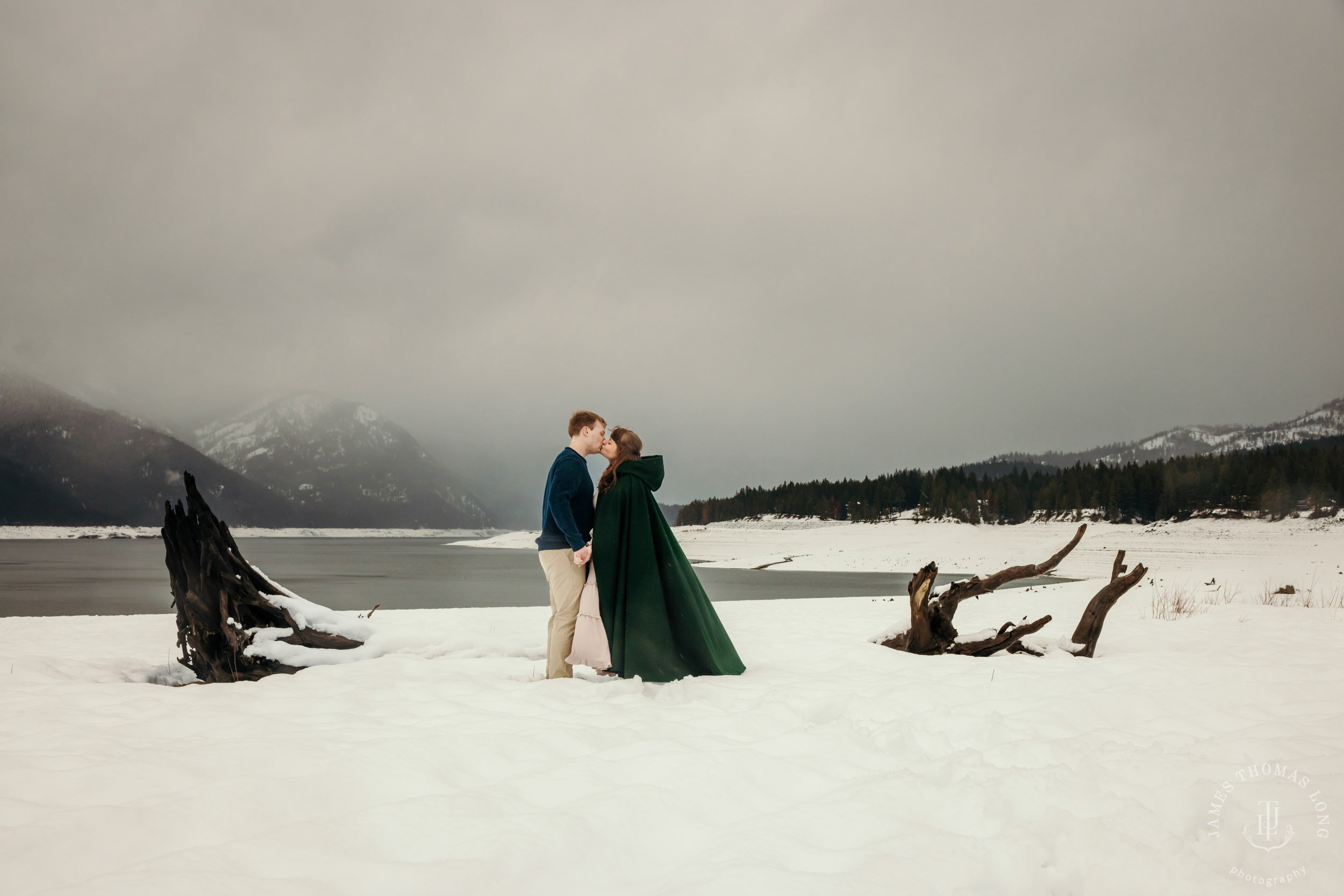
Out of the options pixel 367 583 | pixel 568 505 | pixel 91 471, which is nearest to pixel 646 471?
pixel 568 505

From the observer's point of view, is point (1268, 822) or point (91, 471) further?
point (91, 471)

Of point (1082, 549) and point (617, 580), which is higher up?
point (617, 580)

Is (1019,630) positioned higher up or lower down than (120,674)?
higher up

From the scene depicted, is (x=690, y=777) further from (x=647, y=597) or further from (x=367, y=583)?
(x=367, y=583)

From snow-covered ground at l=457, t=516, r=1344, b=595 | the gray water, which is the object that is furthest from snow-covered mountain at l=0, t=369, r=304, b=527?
snow-covered ground at l=457, t=516, r=1344, b=595

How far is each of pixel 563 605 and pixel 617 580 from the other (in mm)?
603

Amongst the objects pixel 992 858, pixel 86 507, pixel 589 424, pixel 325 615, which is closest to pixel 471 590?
pixel 325 615

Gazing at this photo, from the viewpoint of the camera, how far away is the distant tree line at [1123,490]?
53094 millimetres

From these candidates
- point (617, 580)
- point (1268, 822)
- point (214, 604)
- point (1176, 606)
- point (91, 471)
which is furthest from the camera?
point (91, 471)

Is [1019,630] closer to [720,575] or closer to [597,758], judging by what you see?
[597,758]

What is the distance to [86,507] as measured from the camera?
156 meters

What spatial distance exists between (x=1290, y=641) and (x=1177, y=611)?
3.47 meters

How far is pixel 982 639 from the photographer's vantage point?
286 inches

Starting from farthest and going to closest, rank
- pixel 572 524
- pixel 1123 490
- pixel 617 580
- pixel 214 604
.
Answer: pixel 1123 490, pixel 214 604, pixel 617 580, pixel 572 524
